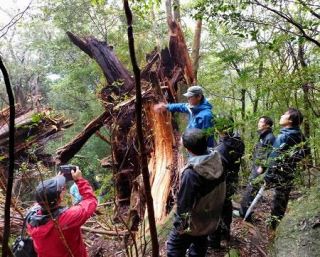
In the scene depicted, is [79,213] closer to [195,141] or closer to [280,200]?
[195,141]

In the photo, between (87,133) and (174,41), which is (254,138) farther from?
(87,133)

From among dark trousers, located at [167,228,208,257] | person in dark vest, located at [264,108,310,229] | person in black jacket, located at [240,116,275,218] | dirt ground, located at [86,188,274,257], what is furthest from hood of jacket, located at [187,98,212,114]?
dark trousers, located at [167,228,208,257]

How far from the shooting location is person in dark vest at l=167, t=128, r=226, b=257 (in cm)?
280

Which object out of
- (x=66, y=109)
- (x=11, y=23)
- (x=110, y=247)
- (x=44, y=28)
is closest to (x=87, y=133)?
(x=110, y=247)

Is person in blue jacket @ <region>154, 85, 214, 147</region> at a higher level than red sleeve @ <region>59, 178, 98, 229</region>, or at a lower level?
higher

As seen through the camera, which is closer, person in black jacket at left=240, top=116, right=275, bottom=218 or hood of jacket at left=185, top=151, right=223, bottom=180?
hood of jacket at left=185, top=151, right=223, bottom=180

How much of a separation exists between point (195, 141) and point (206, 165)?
0.70ft

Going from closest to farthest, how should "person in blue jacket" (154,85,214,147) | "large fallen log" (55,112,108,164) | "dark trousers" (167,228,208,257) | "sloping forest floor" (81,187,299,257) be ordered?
"dark trousers" (167,228,208,257) < "sloping forest floor" (81,187,299,257) < "person in blue jacket" (154,85,214,147) < "large fallen log" (55,112,108,164)

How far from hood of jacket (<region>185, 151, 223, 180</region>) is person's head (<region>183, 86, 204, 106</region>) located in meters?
1.78

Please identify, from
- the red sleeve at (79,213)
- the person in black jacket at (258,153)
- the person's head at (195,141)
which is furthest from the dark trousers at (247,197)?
the red sleeve at (79,213)

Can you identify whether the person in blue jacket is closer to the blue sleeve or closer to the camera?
the blue sleeve

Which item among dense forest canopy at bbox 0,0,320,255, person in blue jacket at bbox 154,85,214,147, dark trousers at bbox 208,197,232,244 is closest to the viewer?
dark trousers at bbox 208,197,232,244

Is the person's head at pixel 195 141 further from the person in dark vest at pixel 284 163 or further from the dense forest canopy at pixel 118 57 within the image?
the dense forest canopy at pixel 118 57

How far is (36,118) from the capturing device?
220 cm
